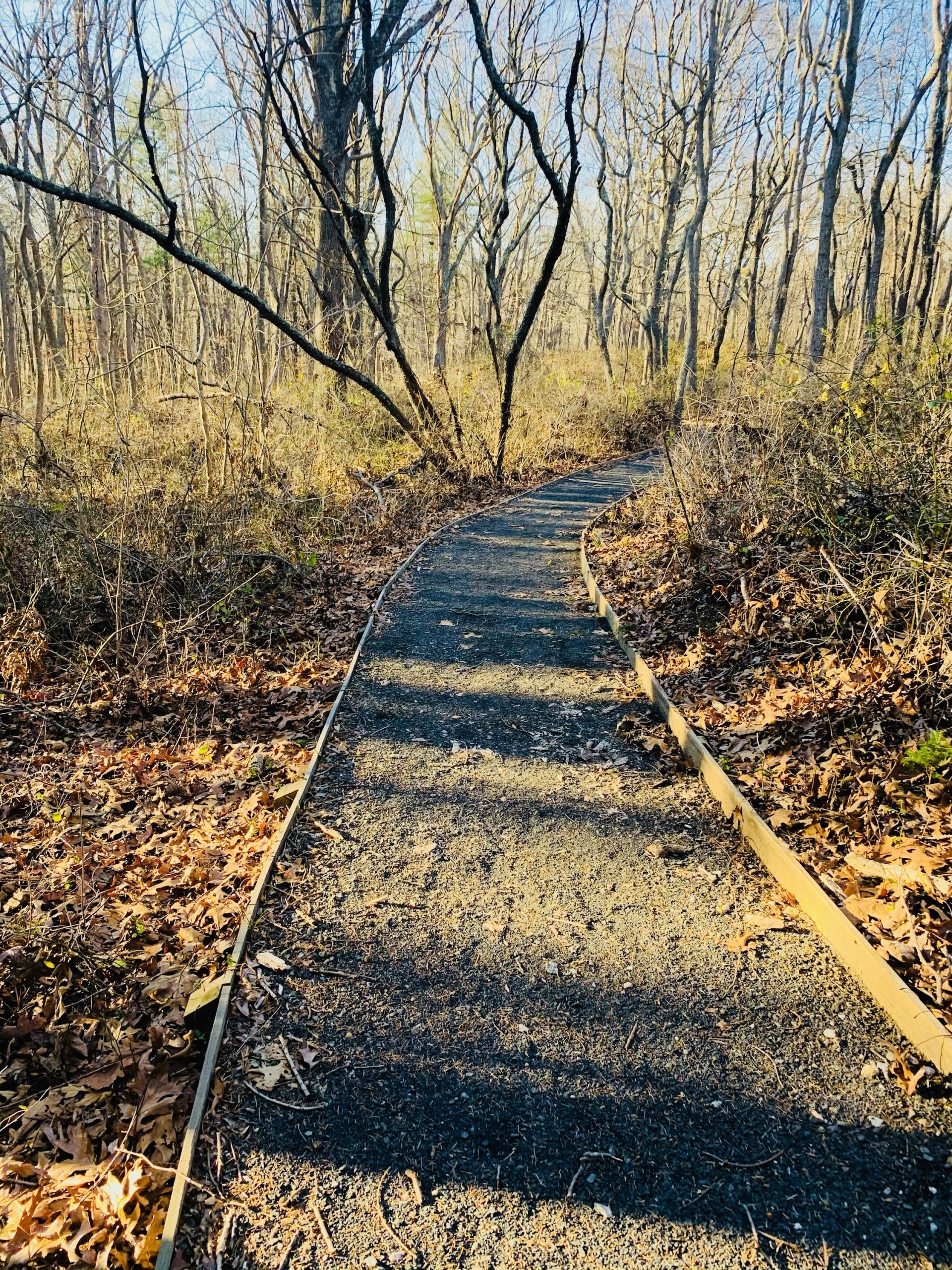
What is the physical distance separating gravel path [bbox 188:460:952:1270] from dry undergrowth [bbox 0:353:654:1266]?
1.09 ft

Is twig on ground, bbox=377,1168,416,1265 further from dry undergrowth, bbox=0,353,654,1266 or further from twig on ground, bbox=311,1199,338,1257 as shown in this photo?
dry undergrowth, bbox=0,353,654,1266

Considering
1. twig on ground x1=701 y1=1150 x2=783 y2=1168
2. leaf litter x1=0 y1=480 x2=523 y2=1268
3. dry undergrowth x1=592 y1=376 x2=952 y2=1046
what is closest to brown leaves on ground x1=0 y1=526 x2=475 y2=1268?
leaf litter x1=0 y1=480 x2=523 y2=1268

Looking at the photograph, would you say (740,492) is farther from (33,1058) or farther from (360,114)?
(360,114)

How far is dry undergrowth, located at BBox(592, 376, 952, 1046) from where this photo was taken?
3742 millimetres

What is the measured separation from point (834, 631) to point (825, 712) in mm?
878

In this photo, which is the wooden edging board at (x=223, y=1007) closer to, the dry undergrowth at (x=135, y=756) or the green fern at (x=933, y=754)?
the dry undergrowth at (x=135, y=756)

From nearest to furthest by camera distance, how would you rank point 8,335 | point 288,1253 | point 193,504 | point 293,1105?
1. point 288,1253
2. point 293,1105
3. point 193,504
4. point 8,335

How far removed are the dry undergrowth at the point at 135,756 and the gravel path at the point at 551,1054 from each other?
331 mm

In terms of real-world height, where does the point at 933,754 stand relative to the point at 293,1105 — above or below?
above

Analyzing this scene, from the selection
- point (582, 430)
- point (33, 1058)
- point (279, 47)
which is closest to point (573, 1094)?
point (33, 1058)

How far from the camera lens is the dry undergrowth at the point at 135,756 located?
269 centimetres

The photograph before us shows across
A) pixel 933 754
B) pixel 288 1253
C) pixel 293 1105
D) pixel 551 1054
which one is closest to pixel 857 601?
pixel 933 754

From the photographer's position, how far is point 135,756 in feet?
17.6

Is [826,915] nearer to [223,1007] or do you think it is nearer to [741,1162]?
[741,1162]
